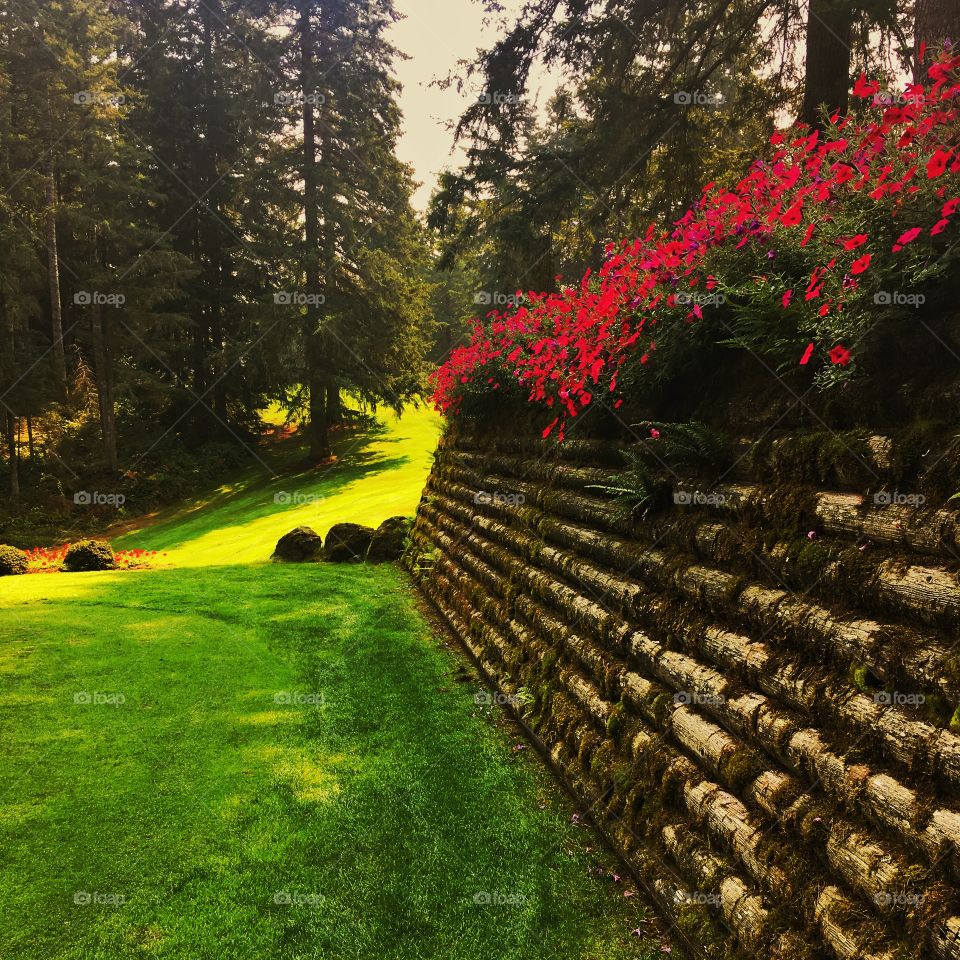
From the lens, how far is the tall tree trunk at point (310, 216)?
67.2ft

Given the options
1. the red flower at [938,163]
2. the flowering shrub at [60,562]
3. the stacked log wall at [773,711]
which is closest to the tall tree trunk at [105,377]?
the flowering shrub at [60,562]

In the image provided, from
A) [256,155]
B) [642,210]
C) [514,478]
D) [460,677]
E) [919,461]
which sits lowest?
[460,677]

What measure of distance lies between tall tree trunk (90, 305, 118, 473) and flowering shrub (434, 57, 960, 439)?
20.9 m

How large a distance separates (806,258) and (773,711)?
7.71 ft

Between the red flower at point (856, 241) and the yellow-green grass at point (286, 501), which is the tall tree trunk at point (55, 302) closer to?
the yellow-green grass at point (286, 501)

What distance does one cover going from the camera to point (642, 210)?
1084 cm

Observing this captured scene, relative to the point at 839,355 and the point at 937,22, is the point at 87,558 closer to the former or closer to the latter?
the point at 839,355

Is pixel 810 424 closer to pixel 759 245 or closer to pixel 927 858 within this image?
pixel 759 245

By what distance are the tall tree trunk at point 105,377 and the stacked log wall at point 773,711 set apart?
21781 millimetres

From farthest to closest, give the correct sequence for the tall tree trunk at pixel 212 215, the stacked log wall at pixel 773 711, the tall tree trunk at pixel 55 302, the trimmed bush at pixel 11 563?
the tall tree trunk at pixel 212 215 < the tall tree trunk at pixel 55 302 < the trimmed bush at pixel 11 563 < the stacked log wall at pixel 773 711

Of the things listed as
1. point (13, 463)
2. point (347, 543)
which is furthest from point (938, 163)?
point (13, 463)

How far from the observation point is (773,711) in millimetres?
2639

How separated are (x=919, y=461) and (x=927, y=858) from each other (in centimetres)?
141

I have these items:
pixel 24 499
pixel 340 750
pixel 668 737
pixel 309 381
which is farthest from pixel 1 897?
pixel 24 499
